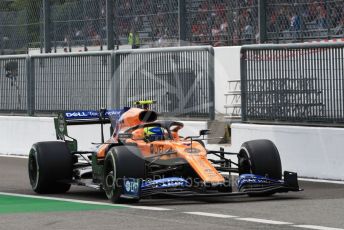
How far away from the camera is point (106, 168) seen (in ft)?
45.9

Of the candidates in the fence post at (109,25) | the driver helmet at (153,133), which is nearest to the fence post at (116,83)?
the fence post at (109,25)

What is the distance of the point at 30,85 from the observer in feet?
79.2

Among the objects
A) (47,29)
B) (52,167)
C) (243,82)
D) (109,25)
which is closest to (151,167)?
(52,167)

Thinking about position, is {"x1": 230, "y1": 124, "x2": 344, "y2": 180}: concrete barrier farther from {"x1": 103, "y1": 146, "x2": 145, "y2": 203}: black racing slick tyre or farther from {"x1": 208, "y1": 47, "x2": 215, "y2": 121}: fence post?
{"x1": 103, "y1": 146, "x2": 145, "y2": 203}: black racing slick tyre

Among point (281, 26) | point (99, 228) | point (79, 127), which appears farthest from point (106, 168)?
point (79, 127)

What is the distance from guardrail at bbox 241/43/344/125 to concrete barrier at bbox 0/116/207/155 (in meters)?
3.83

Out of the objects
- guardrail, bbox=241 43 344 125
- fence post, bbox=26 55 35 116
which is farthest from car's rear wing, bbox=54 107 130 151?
fence post, bbox=26 55 35 116

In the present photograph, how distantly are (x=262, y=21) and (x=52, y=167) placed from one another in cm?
626

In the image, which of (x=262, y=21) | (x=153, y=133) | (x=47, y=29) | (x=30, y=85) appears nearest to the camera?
(x=153, y=133)

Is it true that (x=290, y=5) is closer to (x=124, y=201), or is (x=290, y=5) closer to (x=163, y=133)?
(x=163, y=133)

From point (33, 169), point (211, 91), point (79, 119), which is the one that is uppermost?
point (211, 91)

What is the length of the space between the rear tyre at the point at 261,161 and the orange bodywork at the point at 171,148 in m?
0.66

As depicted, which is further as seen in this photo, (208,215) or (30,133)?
(30,133)

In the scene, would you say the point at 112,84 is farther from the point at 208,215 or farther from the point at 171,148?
A: the point at 208,215
